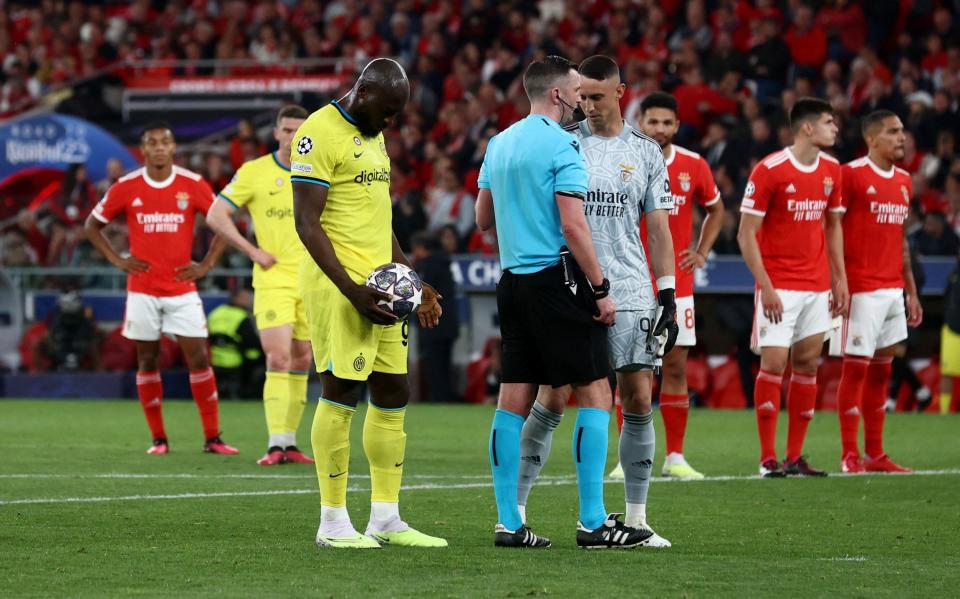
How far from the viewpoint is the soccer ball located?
23.1 ft

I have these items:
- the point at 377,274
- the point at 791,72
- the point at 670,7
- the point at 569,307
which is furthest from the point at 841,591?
the point at 670,7

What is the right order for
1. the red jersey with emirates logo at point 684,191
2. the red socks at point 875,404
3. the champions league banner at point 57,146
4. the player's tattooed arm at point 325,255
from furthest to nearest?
the champions league banner at point 57,146, the red socks at point 875,404, the red jersey with emirates logo at point 684,191, the player's tattooed arm at point 325,255

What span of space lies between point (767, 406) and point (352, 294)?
4.49m

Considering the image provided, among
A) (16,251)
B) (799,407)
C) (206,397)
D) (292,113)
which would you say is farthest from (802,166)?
(16,251)

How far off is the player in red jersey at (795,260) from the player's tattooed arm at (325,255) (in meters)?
3.98

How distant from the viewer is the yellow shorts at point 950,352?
16.9m

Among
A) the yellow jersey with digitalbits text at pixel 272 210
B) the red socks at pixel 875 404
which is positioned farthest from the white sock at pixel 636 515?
the yellow jersey with digitalbits text at pixel 272 210

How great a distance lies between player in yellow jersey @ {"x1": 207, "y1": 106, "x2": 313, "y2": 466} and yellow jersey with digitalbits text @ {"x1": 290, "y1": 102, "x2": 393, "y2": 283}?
442cm

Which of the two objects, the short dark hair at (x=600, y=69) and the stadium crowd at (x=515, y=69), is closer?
the short dark hair at (x=600, y=69)

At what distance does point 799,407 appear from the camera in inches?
420

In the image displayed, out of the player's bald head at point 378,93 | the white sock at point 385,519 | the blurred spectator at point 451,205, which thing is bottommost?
the white sock at point 385,519

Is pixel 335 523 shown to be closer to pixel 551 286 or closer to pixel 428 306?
pixel 428 306

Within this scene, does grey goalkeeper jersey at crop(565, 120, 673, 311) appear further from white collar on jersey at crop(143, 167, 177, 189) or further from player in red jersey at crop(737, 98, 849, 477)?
white collar on jersey at crop(143, 167, 177, 189)

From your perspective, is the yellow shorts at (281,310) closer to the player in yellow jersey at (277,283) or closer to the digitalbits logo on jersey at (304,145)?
the player in yellow jersey at (277,283)
